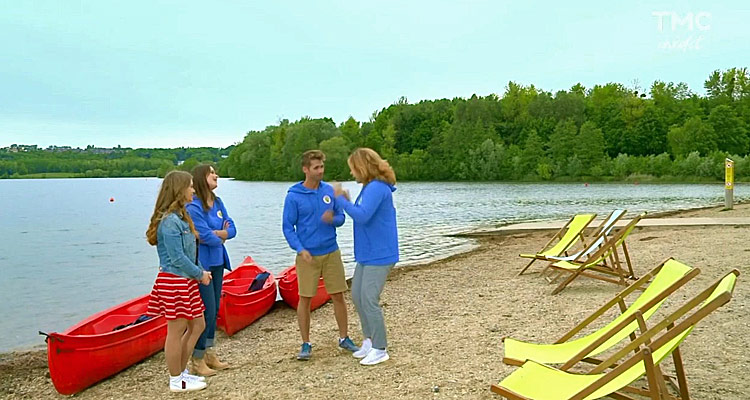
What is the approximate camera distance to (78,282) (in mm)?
16062

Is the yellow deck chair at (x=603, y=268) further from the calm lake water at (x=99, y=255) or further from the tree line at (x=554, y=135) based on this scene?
the tree line at (x=554, y=135)

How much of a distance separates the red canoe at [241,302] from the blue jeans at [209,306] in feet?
5.84

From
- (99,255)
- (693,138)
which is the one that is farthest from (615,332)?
(693,138)

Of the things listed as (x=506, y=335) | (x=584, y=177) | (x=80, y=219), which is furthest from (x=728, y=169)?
(x=584, y=177)

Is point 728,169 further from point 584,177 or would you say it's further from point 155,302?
point 584,177

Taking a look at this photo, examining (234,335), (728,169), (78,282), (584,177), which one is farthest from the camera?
(584,177)

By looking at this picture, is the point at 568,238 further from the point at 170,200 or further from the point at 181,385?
the point at 170,200

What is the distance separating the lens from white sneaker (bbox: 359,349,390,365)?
17.8ft

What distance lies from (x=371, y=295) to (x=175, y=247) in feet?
5.38

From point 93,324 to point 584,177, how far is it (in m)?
81.7

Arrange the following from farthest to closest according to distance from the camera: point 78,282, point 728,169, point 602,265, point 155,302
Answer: point 728,169 < point 78,282 < point 602,265 < point 155,302

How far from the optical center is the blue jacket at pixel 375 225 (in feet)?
16.6

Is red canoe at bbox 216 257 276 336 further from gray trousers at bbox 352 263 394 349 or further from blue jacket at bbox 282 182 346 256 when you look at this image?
gray trousers at bbox 352 263 394 349

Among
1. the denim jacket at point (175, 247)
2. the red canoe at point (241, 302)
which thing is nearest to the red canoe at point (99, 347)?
the red canoe at point (241, 302)
